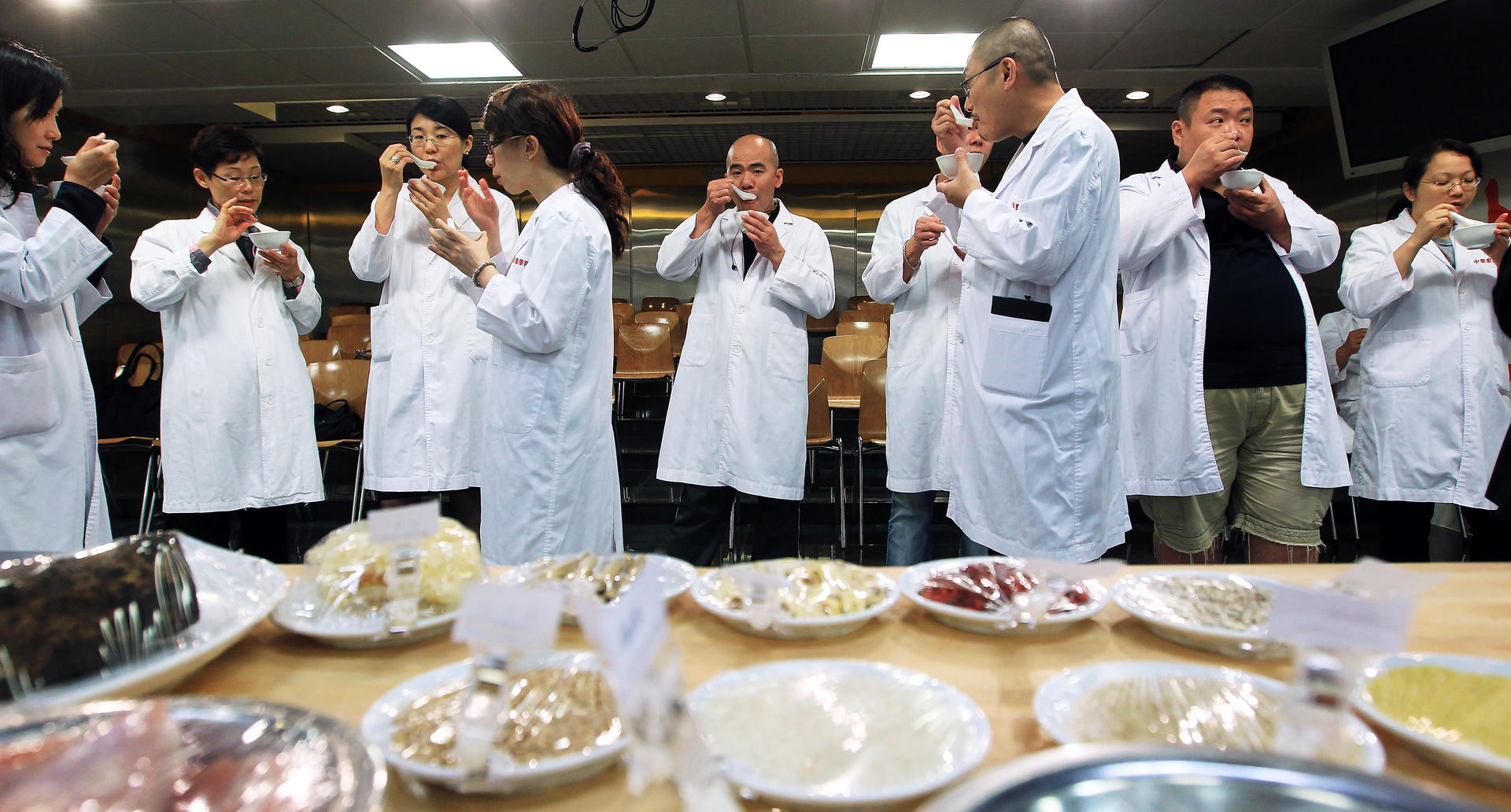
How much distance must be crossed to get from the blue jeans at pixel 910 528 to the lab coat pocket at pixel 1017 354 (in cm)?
91

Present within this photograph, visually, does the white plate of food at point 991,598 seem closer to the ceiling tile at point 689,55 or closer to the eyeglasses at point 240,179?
the eyeglasses at point 240,179

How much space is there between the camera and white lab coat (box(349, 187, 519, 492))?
2389 mm

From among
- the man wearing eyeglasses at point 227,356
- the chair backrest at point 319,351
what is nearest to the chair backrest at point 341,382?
the chair backrest at point 319,351

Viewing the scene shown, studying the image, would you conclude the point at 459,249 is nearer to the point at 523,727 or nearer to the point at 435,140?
the point at 435,140

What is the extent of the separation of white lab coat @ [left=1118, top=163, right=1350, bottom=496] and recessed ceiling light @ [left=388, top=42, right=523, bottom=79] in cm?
481

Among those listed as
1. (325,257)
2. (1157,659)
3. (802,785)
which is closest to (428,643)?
(802,785)

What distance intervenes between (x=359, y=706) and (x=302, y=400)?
216 cm

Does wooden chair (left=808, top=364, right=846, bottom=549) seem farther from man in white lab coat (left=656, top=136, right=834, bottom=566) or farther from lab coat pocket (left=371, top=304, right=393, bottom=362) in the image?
lab coat pocket (left=371, top=304, right=393, bottom=362)

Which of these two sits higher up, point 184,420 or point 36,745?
point 184,420

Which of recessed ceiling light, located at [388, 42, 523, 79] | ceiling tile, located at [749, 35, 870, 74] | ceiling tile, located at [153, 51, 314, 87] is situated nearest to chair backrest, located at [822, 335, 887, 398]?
ceiling tile, located at [749, 35, 870, 74]

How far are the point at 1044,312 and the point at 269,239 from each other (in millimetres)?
2281

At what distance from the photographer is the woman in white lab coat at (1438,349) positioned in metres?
2.69

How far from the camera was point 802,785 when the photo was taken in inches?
22.5

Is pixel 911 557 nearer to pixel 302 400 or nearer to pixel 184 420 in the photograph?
pixel 302 400
